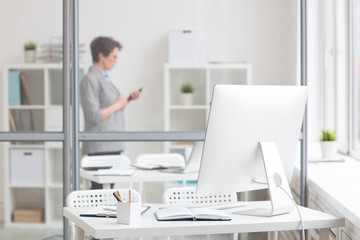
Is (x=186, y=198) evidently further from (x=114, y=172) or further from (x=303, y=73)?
(x=303, y=73)

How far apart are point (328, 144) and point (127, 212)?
184 cm

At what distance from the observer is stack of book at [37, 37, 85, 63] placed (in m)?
3.30

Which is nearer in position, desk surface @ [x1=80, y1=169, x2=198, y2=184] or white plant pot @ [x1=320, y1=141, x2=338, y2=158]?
desk surface @ [x1=80, y1=169, x2=198, y2=184]

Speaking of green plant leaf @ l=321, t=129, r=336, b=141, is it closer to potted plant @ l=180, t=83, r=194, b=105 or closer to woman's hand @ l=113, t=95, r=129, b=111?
potted plant @ l=180, t=83, r=194, b=105

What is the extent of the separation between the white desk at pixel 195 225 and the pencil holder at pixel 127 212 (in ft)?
0.09

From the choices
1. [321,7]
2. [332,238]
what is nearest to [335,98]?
[321,7]

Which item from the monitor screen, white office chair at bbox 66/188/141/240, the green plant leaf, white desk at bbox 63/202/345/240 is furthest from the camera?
the green plant leaf

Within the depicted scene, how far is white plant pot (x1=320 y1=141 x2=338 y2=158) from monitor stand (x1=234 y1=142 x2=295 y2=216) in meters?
1.28

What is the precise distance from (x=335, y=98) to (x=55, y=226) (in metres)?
2.04

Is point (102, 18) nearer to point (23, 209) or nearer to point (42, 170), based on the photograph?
point (42, 170)

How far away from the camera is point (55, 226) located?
3.35m

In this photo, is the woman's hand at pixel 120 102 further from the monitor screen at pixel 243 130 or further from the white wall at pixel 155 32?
the monitor screen at pixel 243 130

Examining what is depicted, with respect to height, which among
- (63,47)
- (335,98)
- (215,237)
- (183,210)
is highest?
(63,47)

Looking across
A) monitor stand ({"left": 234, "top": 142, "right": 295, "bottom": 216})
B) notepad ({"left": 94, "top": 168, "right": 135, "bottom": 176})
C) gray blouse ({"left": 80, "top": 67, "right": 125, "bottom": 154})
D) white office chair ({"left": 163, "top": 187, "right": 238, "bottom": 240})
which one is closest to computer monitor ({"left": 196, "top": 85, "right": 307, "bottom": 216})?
monitor stand ({"left": 234, "top": 142, "right": 295, "bottom": 216})
